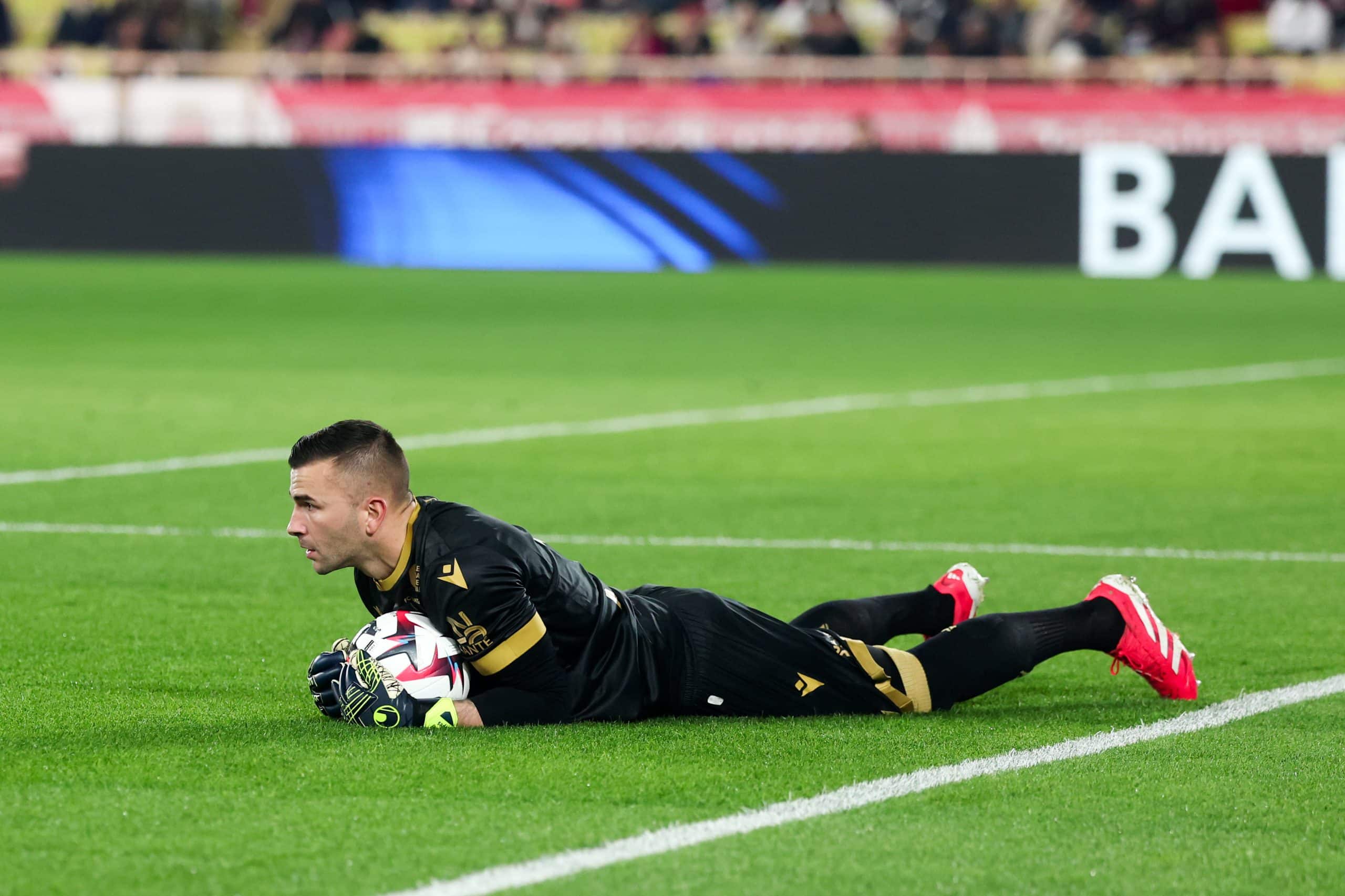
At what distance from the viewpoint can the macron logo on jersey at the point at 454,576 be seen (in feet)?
18.6

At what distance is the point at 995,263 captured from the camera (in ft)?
84.2

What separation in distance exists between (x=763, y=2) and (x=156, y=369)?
1530 centimetres

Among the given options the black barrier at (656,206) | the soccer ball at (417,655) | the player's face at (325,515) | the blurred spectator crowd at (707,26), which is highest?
the blurred spectator crowd at (707,26)

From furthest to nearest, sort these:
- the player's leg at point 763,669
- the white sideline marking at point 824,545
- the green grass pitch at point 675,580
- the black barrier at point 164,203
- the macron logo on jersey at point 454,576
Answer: the black barrier at point 164,203 → the white sideline marking at point 824,545 → the player's leg at point 763,669 → the macron logo on jersey at point 454,576 → the green grass pitch at point 675,580

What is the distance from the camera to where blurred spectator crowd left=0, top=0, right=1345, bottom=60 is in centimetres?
2744

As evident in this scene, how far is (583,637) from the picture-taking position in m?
6.00

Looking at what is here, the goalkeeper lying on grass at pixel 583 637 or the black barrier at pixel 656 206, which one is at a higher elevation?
the black barrier at pixel 656 206

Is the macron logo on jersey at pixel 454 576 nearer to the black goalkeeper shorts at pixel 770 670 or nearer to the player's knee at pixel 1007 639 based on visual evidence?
the black goalkeeper shorts at pixel 770 670

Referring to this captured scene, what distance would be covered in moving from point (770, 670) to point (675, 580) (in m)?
2.42

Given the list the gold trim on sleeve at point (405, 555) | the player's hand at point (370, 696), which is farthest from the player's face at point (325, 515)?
the player's hand at point (370, 696)

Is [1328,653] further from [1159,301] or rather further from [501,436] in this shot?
[1159,301]

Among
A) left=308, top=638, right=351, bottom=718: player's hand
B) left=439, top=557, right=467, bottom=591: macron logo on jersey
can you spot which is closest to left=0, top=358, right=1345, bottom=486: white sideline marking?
left=308, top=638, right=351, bottom=718: player's hand

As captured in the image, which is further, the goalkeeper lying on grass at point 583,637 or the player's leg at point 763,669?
the player's leg at point 763,669

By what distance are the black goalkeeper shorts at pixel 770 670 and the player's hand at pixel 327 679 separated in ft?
2.99
